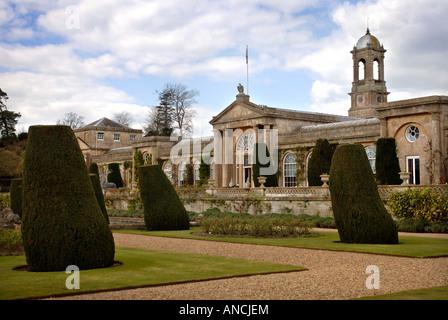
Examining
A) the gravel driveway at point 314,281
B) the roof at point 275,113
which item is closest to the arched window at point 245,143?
the roof at point 275,113

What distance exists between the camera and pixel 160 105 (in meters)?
65.1

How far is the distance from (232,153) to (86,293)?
34447mm

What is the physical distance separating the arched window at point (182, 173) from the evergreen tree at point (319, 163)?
18.8 metres

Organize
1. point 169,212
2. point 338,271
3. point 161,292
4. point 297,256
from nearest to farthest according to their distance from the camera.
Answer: point 161,292 < point 338,271 < point 297,256 < point 169,212

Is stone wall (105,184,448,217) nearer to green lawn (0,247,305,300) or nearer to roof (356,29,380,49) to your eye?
green lawn (0,247,305,300)

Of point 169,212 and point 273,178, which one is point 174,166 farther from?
point 169,212

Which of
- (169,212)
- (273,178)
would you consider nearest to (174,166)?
(273,178)

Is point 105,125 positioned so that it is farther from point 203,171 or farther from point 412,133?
point 412,133

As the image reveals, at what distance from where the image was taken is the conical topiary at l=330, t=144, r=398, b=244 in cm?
1527

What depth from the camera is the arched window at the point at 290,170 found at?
126 feet

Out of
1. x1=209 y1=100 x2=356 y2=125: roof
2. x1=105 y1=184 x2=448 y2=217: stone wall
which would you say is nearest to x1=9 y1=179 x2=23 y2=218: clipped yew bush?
x1=105 y1=184 x2=448 y2=217: stone wall

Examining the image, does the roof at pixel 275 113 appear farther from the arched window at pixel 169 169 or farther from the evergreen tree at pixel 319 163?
the evergreen tree at pixel 319 163

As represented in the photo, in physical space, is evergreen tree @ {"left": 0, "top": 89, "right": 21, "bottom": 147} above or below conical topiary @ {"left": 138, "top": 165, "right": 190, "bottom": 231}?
above

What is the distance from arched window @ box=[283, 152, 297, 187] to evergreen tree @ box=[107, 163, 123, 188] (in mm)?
21064
